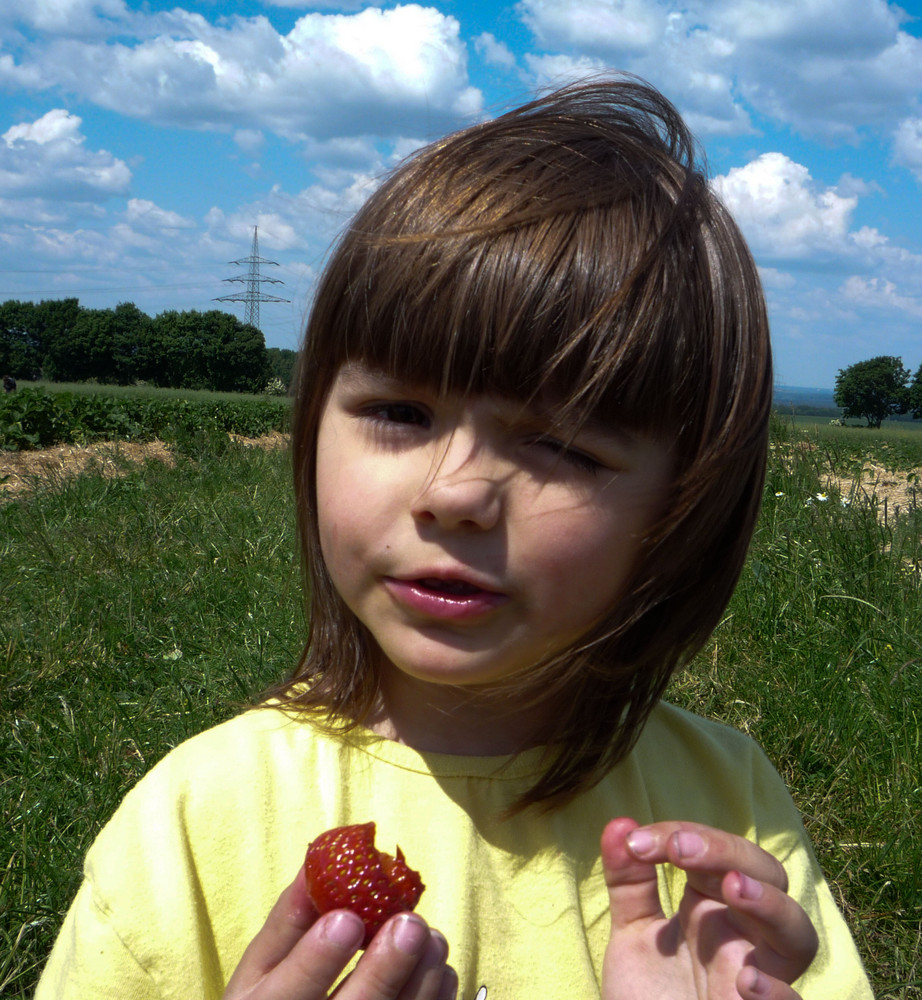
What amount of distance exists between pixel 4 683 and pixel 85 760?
0.59 meters

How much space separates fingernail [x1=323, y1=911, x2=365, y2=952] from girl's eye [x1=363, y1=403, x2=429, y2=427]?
49 cm

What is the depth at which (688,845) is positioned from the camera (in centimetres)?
87

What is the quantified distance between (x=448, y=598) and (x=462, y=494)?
13cm

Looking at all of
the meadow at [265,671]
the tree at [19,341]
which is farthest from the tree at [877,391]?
the meadow at [265,671]

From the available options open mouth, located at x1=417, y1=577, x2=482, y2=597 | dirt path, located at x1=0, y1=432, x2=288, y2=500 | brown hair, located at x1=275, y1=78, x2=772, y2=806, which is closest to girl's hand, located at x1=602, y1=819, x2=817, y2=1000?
brown hair, located at x1=275, y1=78, x2=772, y2=806

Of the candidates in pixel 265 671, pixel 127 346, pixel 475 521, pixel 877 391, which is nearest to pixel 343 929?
pixel 475 521

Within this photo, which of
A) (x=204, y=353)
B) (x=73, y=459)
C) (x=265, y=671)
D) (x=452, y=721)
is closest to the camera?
(x=452, y=721)

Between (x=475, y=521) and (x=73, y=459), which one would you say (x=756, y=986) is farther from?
(x=73, y=459)

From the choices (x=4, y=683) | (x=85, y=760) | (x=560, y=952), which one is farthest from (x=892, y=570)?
(x=4, y=683)

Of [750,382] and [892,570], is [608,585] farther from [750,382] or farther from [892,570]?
[892,570]

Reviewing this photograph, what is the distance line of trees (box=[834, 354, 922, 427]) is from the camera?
6031 cm

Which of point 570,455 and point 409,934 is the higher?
point 570,455

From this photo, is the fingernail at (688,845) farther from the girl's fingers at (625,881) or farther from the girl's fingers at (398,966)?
the girl's fingers at (398,966)

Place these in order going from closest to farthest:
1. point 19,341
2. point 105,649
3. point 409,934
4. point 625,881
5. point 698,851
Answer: point 409,934
point 698,851
point 625,881
point 105,649
point 19,341
